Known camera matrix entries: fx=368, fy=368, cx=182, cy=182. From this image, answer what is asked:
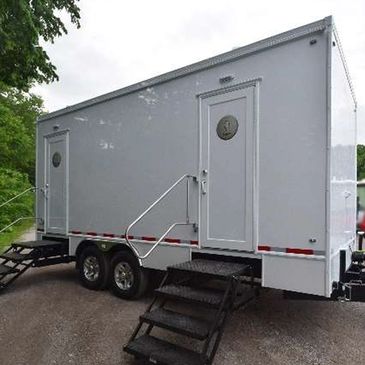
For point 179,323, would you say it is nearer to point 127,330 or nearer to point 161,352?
point 161,352

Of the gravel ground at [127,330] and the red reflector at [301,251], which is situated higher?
the red reflector at [301,251]

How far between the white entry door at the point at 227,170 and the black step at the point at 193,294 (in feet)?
2.03

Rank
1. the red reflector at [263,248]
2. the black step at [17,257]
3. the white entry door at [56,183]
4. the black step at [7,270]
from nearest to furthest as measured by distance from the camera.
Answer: the red reflector at [263,248] < the black step at [7,270] < the black step at [17,257] < the white entry door at [56,183]

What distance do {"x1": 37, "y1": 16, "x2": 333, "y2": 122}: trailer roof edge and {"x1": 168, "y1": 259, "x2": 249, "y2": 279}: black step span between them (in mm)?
2523

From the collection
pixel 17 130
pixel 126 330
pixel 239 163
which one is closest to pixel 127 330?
pixel 126 330

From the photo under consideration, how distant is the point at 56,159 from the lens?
288 inches

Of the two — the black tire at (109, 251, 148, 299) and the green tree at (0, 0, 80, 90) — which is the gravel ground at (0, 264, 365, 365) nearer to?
the black tire at (109, 251, 148, 299)

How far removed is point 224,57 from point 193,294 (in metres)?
2.90

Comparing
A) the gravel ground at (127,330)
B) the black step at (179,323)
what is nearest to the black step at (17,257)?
the gravel ground at (127,330)

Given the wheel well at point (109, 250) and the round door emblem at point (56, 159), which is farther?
the round door emblem at point (56, 159)

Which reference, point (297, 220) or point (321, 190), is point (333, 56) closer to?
point (321, 190)

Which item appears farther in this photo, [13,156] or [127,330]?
[13,156]

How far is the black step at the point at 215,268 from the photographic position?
3.99 meters

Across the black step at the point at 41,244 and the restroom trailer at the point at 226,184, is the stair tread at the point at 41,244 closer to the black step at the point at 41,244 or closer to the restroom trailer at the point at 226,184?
the black step at the point at 41,244
